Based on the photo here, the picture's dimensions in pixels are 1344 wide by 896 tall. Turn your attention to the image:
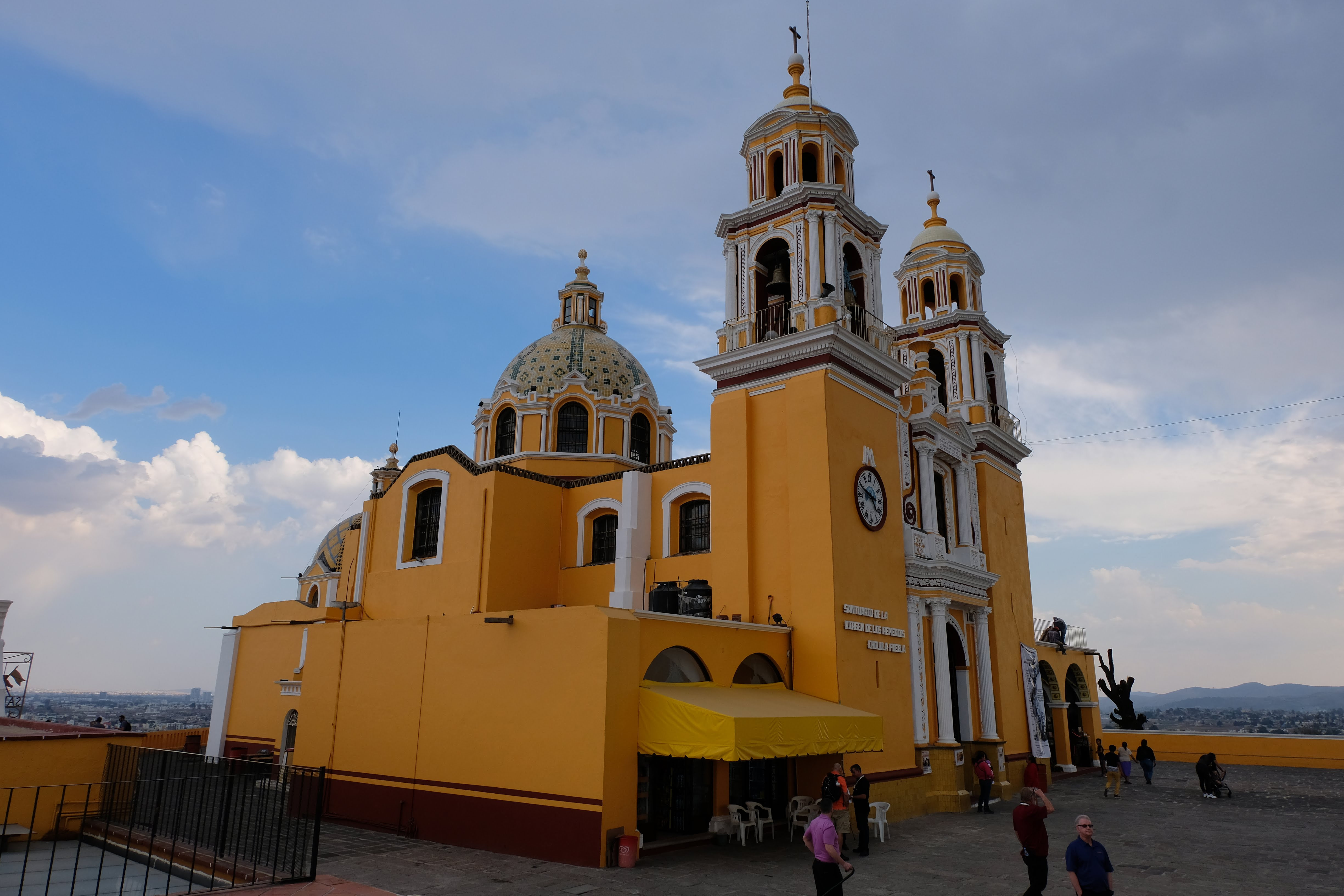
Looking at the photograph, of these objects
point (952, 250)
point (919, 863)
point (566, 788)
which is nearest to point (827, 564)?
point (919, 863)

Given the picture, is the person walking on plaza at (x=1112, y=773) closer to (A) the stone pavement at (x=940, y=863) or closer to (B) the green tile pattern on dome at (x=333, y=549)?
(A) the stone pavement at (x=940, y=863)

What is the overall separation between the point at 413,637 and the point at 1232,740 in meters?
27.1

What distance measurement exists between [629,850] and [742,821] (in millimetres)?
2861

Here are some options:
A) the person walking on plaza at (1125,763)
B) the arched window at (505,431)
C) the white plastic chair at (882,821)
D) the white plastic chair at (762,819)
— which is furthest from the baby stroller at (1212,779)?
the arched window at (505,431)

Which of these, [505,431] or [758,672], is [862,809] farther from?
[505,431]

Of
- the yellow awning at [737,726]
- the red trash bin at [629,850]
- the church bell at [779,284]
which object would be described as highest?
the church bell at [779,284]

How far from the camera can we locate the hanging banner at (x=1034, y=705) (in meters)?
23.6

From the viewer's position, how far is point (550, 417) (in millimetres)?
25938

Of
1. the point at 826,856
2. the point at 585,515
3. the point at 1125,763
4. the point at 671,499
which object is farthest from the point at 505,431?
the point at 826,856

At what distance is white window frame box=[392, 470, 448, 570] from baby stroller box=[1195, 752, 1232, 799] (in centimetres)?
1862

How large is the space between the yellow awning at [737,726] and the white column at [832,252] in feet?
30.2

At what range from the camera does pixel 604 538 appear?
70.9 ft

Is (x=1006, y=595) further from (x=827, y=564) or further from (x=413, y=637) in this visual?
(x=413, y=637)

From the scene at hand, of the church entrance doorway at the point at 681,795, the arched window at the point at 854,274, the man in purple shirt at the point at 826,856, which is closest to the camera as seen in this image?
the man in purple shirt at the point at 826,856
